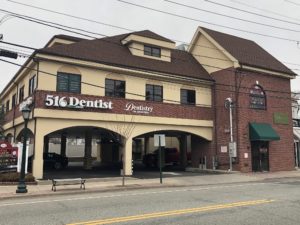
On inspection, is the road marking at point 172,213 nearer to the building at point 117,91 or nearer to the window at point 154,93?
the building at point 117,91

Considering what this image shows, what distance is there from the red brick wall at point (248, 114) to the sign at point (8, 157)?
14.5m

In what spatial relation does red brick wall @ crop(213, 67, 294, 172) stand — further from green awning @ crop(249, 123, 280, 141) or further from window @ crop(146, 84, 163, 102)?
window @ crop(146, 84, 163, 102)

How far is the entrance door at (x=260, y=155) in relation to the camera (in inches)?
1075

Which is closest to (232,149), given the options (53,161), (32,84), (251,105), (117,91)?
(251,105)

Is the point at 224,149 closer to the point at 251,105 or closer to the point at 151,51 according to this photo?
Result: the point at 251,105

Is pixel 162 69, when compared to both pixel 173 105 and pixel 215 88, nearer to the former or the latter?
pixel 173 105

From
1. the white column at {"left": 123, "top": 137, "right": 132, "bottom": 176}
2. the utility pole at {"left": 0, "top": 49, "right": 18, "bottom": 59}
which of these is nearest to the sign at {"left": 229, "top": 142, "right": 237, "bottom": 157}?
the white column at {"left": 123, "top": 137, "right": 132, "bottom": 176}

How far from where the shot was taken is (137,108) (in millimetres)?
24734

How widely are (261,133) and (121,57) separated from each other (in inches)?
448

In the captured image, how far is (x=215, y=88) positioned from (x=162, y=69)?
4849mm

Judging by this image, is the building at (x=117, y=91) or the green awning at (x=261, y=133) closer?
the building at (x=117, y=91)

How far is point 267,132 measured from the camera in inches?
1070

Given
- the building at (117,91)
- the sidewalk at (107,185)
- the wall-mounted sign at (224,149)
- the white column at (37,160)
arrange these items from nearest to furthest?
1. the sidewalk at (107,185)
2. the white column at (37,160)
3. the building at (117,91)
4. the wall-mounted sign at (224,149)

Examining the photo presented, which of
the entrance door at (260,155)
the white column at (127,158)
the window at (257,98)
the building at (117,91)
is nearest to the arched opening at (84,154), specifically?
the white column at (127,158)
